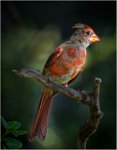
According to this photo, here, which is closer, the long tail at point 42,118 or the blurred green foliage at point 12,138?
the blurred green foliage at point 12,138

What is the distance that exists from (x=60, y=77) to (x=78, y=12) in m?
2.32

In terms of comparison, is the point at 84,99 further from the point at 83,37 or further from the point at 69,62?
the point at 83,37

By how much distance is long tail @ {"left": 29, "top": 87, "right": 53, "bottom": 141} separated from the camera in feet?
9.84

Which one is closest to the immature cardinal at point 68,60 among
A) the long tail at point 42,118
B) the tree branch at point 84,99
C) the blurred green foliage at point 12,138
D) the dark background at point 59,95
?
the long tail at point 42,118

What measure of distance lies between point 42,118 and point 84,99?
66 centimetres

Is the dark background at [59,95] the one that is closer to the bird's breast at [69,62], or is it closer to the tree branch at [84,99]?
the bird's breast at [69,62]

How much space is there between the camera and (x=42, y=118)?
3250 millimetres

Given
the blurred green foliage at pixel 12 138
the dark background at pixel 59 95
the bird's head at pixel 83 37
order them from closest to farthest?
the blurred green foliage at pixel 12 138 → the bird's head at pixel 83 37 → the dark background at pixel 59 95

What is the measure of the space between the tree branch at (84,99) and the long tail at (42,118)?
1.26 ft

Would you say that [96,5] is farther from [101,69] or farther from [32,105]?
[32,105]

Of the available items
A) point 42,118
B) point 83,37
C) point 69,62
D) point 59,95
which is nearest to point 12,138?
point 42,118

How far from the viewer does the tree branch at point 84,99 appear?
249cm

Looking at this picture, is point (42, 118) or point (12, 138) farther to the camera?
point (42, 118)

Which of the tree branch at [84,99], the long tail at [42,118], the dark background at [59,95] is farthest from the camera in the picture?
the dark background at [59,95]
